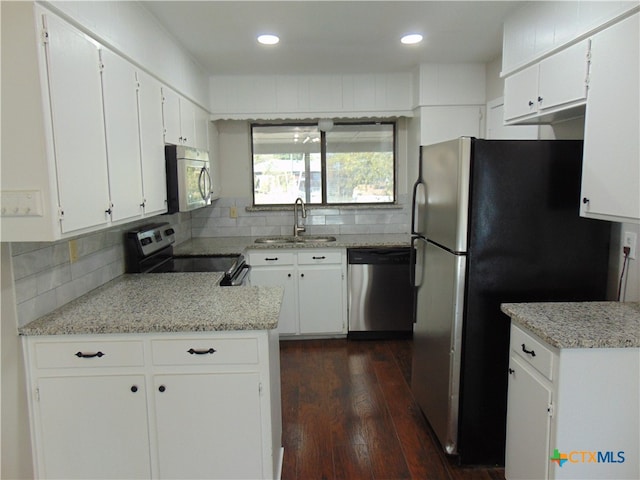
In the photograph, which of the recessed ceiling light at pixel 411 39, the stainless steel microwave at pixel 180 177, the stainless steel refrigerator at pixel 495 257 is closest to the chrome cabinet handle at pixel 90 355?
the stainless steel microwave at pixel 180 177

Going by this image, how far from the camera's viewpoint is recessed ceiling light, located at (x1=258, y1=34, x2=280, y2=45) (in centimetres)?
307

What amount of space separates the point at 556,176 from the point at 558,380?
995mm

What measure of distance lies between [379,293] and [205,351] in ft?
7.88

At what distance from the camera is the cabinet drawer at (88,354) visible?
1854mm

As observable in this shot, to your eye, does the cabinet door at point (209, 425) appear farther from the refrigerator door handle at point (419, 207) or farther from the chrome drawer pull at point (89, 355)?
the refrigerator door handle at point (419, 207)

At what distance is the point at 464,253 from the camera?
7.09ft

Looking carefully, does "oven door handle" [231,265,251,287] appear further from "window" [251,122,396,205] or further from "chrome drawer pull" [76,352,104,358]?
"window" [251,122,396,205]

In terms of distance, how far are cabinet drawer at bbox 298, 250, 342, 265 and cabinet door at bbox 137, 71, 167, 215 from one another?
147 centimetres

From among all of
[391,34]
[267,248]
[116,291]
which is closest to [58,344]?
[116,291]

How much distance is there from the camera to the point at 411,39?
10.4 ft

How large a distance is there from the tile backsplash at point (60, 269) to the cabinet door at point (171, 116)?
2.25 feet

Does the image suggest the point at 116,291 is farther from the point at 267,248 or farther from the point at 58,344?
the point at 267,248

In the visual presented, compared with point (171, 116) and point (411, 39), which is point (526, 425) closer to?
point (411, 39)

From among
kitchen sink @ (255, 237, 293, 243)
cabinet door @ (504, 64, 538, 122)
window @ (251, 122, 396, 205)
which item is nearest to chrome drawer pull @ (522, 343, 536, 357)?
cabinet door @ (504, 64, 538, 122)
